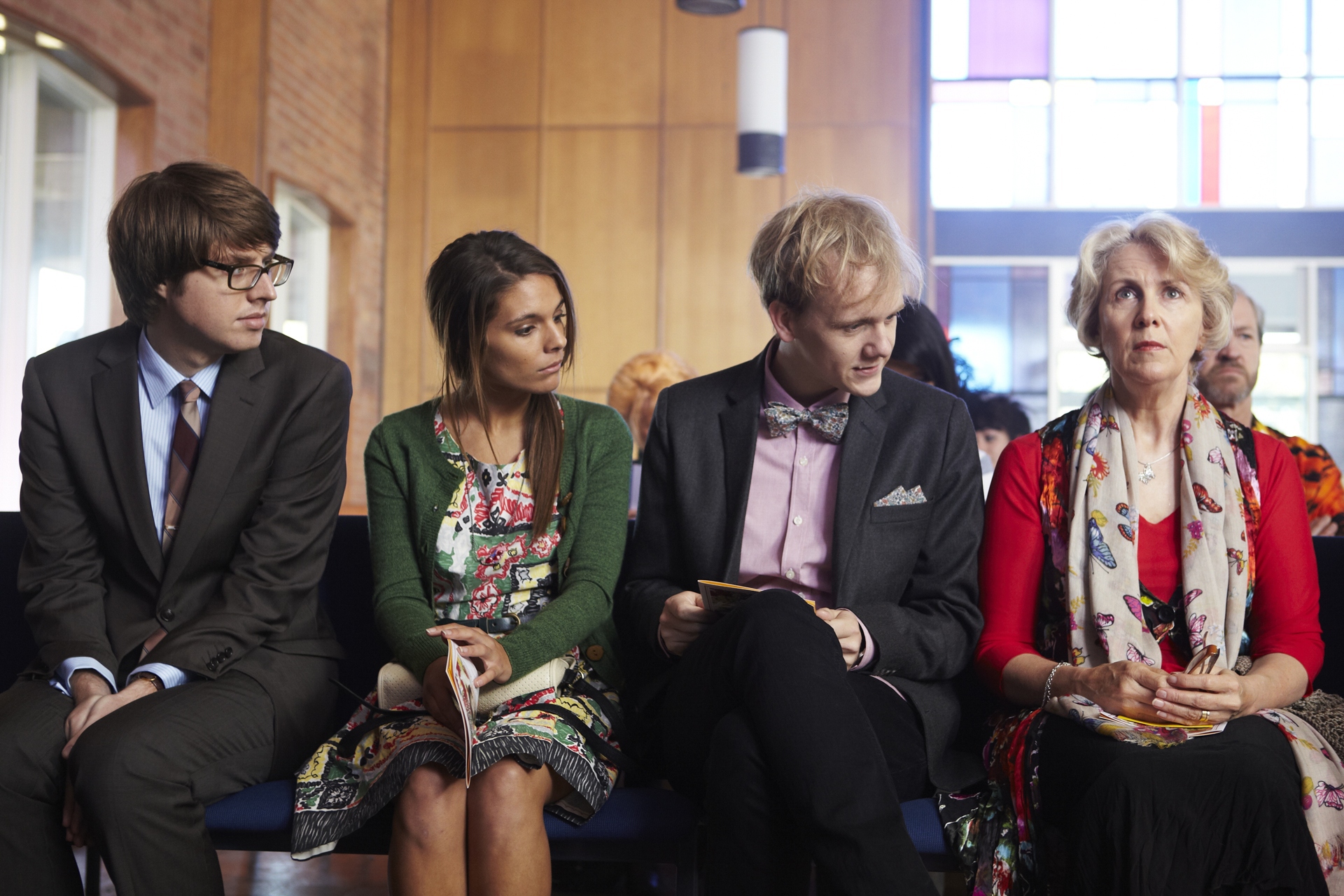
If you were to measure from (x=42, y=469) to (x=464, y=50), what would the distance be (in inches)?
276

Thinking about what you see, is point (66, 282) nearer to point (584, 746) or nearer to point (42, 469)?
point (42, 469)

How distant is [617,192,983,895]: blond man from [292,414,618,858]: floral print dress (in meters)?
0.15

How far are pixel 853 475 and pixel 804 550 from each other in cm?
16

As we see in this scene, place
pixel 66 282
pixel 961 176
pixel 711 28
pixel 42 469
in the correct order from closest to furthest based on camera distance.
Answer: pixel 42 469, pixel 66 282, pixel 711 28, pixel 961 176

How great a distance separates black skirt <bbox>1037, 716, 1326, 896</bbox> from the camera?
62.8 inches

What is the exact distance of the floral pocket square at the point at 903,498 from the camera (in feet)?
6.62

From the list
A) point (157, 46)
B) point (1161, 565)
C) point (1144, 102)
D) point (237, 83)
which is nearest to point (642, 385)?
point (1161, 565)

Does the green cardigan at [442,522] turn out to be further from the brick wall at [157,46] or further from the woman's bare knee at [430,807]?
the brick wall at [157,46]

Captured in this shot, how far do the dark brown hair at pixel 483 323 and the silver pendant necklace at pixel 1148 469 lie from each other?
3.35ft

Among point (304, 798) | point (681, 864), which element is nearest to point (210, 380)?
point (304, 798)

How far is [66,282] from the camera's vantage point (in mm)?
5656

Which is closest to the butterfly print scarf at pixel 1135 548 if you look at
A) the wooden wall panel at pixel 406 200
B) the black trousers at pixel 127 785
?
the black trousers at pixel 127 785

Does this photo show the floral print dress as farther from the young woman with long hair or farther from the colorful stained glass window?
the colorful stained glass window

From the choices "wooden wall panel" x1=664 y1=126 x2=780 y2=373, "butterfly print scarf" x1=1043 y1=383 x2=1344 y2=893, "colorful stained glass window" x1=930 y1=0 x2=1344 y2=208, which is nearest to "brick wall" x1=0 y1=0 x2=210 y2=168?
"wooden wall panel" x1=664 y1=126 x2=780 y2=373
